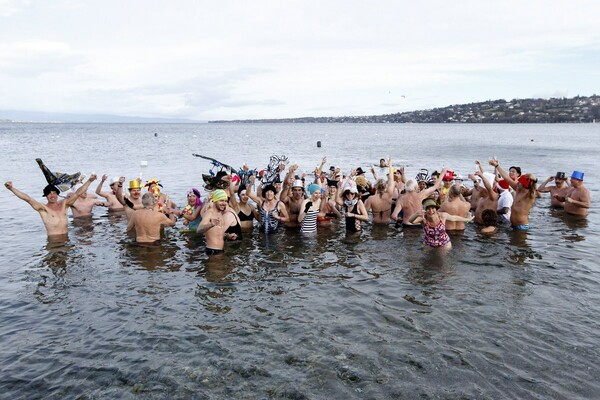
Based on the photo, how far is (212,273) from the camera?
9.56m

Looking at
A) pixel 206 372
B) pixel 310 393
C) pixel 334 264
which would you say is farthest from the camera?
pixel 334 264

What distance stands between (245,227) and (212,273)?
325 centimetres

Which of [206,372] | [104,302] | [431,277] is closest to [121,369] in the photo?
[206,372]

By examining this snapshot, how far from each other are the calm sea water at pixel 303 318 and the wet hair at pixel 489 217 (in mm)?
456

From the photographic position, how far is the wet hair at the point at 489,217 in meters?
12.2

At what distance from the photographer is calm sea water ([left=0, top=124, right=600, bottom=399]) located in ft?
18.6

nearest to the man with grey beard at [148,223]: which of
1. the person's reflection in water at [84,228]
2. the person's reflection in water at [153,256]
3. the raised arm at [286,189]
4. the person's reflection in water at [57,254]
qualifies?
the person's reflection in water at [153,256]

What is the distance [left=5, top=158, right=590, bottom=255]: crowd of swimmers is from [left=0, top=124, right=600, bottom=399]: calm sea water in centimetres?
52

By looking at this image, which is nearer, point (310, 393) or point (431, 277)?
point (310, 393)

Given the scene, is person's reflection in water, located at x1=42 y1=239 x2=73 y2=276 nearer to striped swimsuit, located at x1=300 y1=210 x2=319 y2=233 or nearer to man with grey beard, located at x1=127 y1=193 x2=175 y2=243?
man with grey beard, located at x1=127 y1=193 x2=175 y2=243

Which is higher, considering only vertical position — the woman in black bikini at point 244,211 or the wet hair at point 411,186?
the wet hair at point 411,186

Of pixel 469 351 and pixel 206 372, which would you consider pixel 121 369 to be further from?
pixel 469 351

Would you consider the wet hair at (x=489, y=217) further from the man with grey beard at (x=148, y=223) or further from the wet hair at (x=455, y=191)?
the man with grey beard at (x=148, y=223)

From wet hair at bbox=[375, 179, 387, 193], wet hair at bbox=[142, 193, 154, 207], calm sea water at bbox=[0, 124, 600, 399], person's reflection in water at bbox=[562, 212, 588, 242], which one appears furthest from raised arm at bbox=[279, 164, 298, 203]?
person's reflection in water at bbox=[562, 212, 588, 242]
